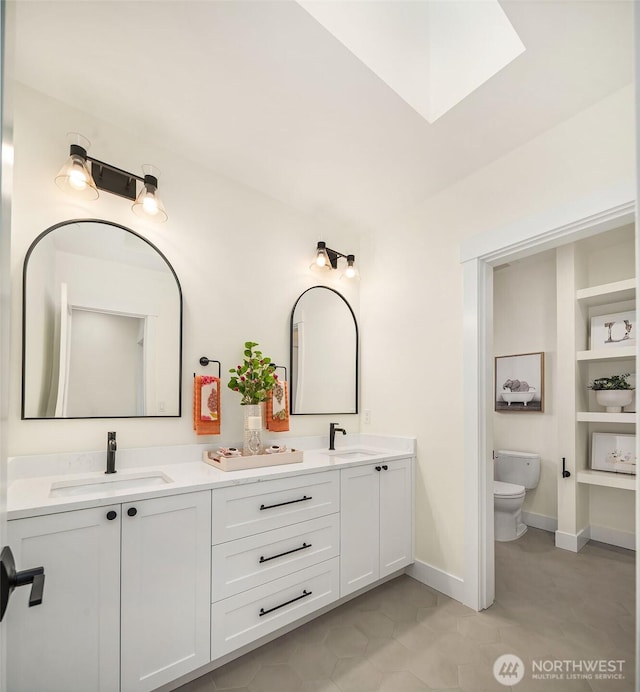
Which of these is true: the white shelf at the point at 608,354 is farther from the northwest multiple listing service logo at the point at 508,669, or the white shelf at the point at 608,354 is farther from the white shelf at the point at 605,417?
the northwest multiple listing service logo at the point at 508,669

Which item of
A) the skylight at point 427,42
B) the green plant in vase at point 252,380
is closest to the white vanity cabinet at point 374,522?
the green plant in vase at point 252,380

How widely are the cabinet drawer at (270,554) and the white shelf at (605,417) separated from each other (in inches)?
90.1

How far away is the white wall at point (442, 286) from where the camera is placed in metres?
1.85

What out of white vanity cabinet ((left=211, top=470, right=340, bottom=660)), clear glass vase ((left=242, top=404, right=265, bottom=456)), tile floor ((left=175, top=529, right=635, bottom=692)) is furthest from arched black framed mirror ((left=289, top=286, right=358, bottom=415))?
tile floor ((left=175, top=529, right=635, bottom=692))

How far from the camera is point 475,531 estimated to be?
2.20 meters

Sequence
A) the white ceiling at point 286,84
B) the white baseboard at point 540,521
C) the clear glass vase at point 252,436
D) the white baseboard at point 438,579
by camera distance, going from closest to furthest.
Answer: the white ceiling at point 286,84
the clear glass vase at point 252,436
the white baseboard at point 438,579
the white baseboard at point 540,521

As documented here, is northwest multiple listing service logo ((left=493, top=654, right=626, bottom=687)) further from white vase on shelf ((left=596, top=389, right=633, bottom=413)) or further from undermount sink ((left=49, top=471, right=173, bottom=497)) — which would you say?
white vase on shelf ((left=596, top=389, right=633, bottom=413))

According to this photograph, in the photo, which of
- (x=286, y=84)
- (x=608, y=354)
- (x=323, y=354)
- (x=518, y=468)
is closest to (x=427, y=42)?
(x=286, y=84)

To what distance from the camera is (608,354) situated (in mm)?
2945

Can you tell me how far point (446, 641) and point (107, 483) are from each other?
5.90 feet

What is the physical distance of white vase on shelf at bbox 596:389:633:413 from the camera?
9.78 ft

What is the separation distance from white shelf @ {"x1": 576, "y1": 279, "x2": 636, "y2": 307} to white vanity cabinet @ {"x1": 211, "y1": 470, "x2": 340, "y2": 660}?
8.43ft

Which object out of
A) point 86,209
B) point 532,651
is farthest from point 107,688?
point 86,209

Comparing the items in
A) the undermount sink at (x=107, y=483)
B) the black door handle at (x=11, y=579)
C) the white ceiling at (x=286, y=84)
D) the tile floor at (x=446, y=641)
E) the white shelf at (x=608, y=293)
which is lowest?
the tile floor at (x=446, y=641)
